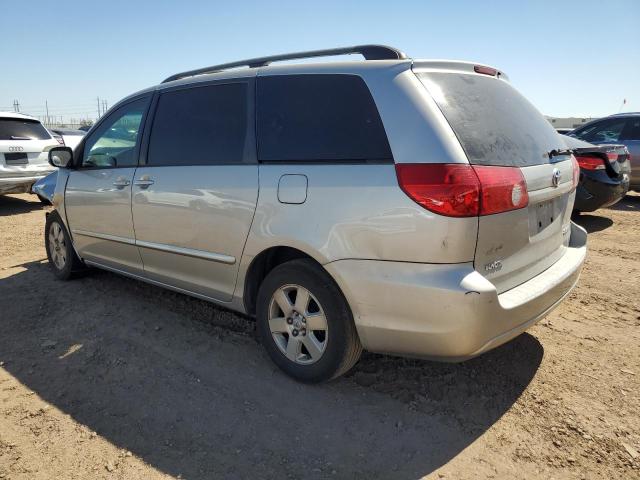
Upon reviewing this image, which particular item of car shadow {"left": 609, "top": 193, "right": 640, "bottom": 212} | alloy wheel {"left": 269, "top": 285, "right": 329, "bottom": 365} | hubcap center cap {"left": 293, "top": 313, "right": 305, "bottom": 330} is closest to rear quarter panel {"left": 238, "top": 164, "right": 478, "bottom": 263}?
alloy wheel {"left": 269, "top": 285, "right": 329, "bottom": 365}

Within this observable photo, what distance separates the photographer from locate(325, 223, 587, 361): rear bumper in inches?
90.5

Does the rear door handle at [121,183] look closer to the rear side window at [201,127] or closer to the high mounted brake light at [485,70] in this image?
the rear side window at [201,127]

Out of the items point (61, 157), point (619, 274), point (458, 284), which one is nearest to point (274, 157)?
point (458, 284)

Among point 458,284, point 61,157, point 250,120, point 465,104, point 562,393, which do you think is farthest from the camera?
point 61,157

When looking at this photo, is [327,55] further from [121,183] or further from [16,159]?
[16,159]

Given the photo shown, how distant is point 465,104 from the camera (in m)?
2.58

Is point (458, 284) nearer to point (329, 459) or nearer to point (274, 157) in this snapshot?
point (329, 459)

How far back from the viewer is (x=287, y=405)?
109 inches

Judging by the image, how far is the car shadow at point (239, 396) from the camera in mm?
2367

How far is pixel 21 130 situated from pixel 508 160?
384 inches

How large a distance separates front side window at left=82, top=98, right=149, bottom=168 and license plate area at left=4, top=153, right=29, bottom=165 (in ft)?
18.6

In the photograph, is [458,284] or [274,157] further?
[274,157]

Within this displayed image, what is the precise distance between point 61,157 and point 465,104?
3775mm

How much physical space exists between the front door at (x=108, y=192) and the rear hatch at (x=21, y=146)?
5.49 metres
